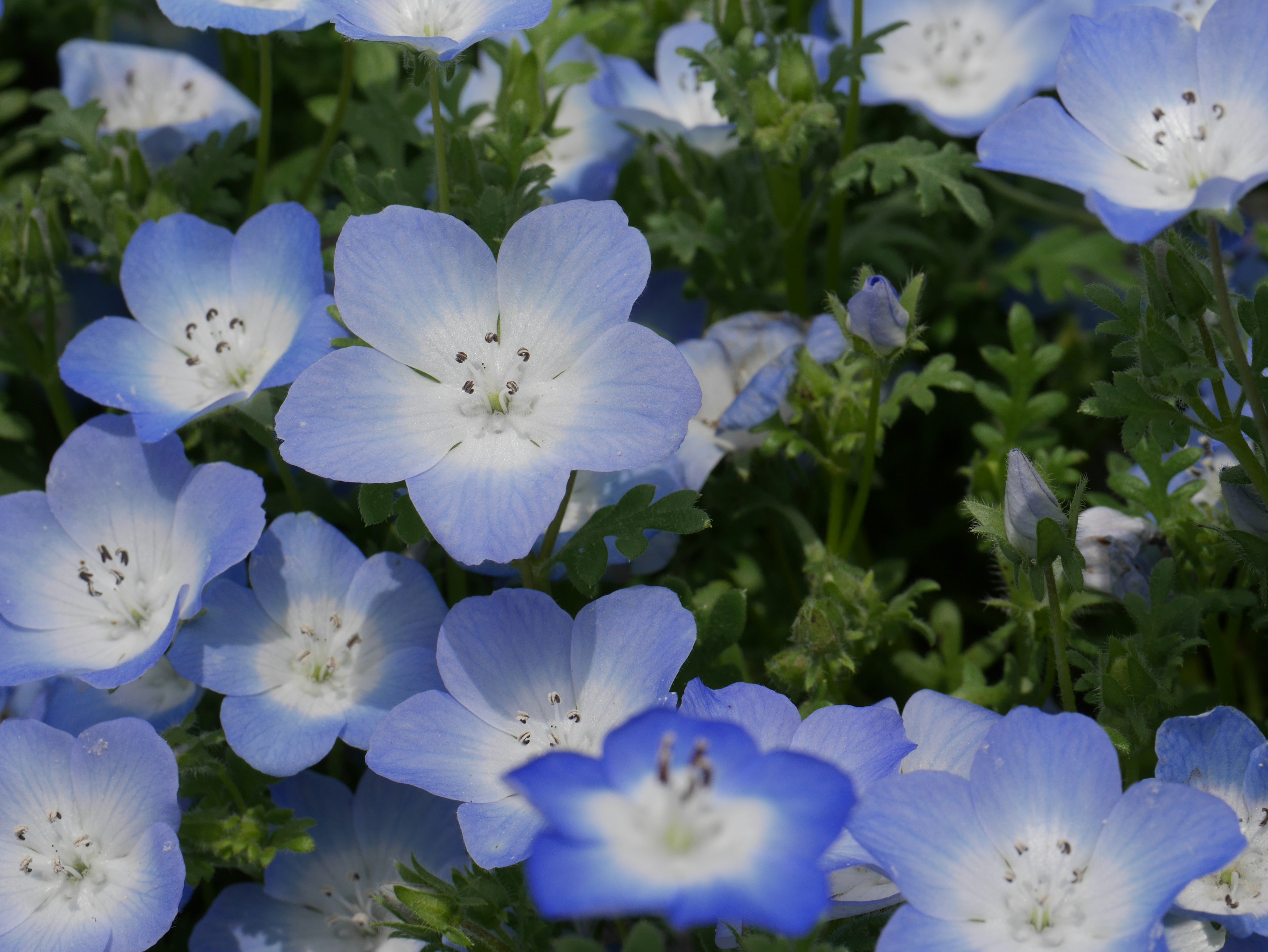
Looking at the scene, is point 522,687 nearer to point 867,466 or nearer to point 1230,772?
point 867,466

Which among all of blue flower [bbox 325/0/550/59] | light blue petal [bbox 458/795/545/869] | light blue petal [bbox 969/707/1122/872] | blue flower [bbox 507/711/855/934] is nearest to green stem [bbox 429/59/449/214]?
blue flower [bbox 325/0/550/59]

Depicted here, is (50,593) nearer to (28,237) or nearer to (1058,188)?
(28,237)

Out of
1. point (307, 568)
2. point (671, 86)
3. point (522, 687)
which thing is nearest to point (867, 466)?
point (522, 687)

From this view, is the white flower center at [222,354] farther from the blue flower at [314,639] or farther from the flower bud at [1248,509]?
the flower bud at [1248,509]

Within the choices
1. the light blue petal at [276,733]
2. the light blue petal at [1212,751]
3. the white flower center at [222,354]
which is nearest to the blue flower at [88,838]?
the light blue petal at [276,733]

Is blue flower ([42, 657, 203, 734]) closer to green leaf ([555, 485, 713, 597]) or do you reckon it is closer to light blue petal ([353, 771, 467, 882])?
light blue petal ([353, 771, 467, 882])

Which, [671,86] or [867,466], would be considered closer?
[867,466]
